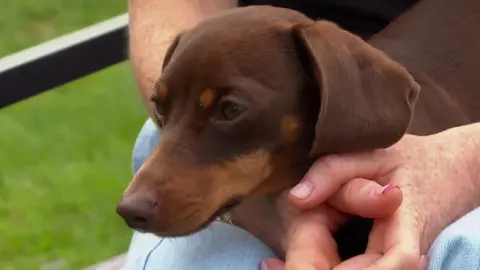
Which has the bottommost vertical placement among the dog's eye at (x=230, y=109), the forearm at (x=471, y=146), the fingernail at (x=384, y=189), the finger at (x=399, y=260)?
the forearm at (x=471, y=146)

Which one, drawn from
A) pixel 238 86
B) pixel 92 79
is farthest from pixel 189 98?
pixel 92 79

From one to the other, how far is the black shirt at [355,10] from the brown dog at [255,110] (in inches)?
21.4

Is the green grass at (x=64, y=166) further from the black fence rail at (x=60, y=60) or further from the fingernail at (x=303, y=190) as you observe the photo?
the fingernail at (x=303, y=190)

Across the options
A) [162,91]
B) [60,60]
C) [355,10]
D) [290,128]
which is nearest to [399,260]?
[290,128]

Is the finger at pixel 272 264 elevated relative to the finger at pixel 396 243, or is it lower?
lower

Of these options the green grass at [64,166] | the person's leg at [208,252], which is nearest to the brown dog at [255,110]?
the person's leg at [208,252]

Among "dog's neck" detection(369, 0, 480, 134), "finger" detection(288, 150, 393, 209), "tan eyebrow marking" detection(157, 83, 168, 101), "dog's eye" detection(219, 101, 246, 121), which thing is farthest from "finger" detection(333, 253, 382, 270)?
A: "dog's neck" detection(369, 0, 480, 134)

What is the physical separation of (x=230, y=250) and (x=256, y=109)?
242 millimetres

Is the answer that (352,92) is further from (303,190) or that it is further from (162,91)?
(162,91)

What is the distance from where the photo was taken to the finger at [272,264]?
1.32 metres

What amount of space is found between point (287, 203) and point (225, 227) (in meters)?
0.14

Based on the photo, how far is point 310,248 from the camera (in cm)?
123

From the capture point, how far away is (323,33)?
4.25ft

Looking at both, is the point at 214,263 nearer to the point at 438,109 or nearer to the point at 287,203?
the point at 287,203
